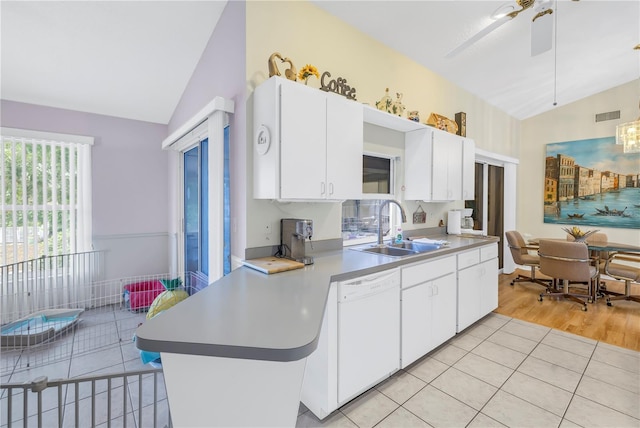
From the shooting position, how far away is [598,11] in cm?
298

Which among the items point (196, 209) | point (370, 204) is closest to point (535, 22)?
point (370, 204)

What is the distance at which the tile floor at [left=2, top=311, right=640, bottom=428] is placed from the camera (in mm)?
1814

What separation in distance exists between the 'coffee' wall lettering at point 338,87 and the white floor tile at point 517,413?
261 centimetres

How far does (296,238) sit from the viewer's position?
213 centimetres

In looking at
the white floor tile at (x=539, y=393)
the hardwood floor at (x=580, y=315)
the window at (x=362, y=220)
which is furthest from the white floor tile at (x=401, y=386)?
the hardwood floor at (x=580, y=315)

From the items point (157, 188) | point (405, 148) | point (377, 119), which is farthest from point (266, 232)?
point (157, 188)

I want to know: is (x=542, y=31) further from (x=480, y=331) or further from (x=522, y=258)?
(x=522, y=258)

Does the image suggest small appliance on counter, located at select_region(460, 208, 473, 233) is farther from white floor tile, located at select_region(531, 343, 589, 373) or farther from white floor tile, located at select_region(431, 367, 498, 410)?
white floor tile, located at select_region(431, 367, 498, 410)

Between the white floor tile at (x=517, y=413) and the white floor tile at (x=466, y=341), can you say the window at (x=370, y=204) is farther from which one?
the white floor tile at (x=517, y=413)

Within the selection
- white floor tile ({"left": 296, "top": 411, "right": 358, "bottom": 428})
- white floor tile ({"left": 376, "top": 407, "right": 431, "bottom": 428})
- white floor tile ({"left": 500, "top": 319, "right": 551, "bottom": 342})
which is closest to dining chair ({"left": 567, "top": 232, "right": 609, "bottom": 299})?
white floor tile ({"left": 500, "top": 319, "right": 551, "bottom": 342})

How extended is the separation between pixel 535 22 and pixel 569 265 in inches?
120

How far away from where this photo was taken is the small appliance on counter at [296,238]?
2102 mm

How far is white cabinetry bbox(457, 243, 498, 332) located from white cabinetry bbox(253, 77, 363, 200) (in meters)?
1.51

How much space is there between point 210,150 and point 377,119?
1.61 metres
